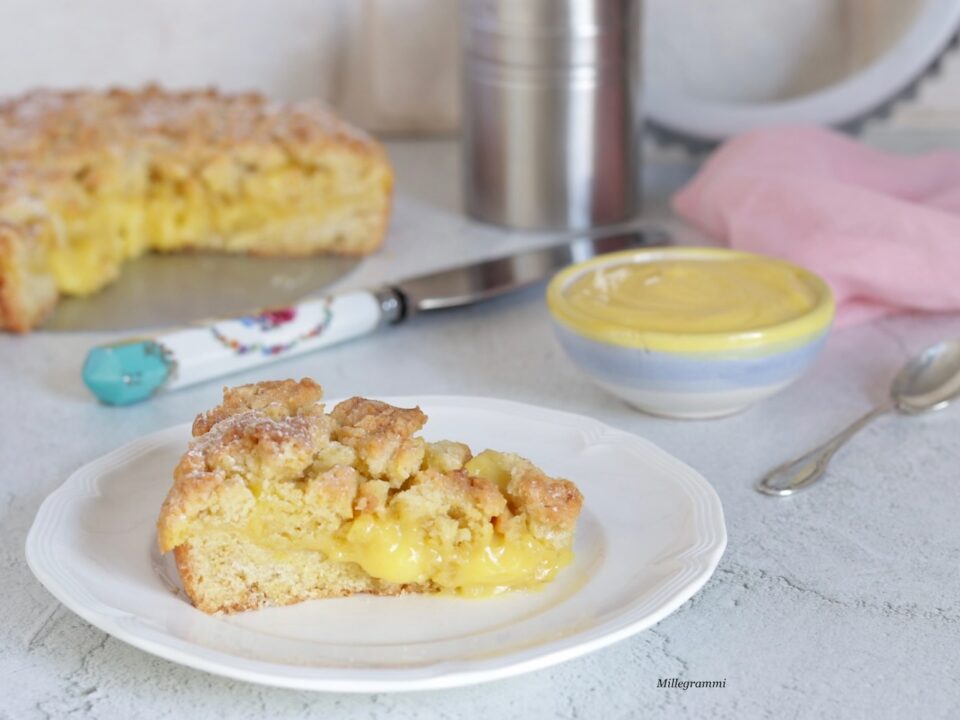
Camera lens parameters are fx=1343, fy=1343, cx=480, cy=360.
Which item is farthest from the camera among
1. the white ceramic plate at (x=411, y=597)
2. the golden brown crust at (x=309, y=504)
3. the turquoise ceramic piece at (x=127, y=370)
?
the turquoise ceramic piece at (x=127, y=370)

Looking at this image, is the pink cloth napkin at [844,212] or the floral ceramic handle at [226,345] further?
the pink cloth napkin at [844,212]

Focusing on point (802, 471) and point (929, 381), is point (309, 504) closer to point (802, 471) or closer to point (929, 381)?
point (802, 471)

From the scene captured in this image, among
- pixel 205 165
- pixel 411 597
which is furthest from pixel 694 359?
pixel 205 165

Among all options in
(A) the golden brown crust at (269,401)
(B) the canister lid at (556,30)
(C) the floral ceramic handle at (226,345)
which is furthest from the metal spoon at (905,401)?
(B) the canister lid at (556,30)

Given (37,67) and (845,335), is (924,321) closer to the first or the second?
(845,335)

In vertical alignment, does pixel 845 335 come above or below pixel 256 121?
below

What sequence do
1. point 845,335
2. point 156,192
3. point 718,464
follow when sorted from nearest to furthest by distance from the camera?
1. point 718,464
2. point 845,335
3. point 156,192

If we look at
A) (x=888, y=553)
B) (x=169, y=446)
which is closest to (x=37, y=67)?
(x=169, y=446)

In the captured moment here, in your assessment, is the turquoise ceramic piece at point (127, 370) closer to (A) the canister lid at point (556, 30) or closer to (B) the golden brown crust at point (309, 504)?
(B) the golden brown crust at point (309, 504)
